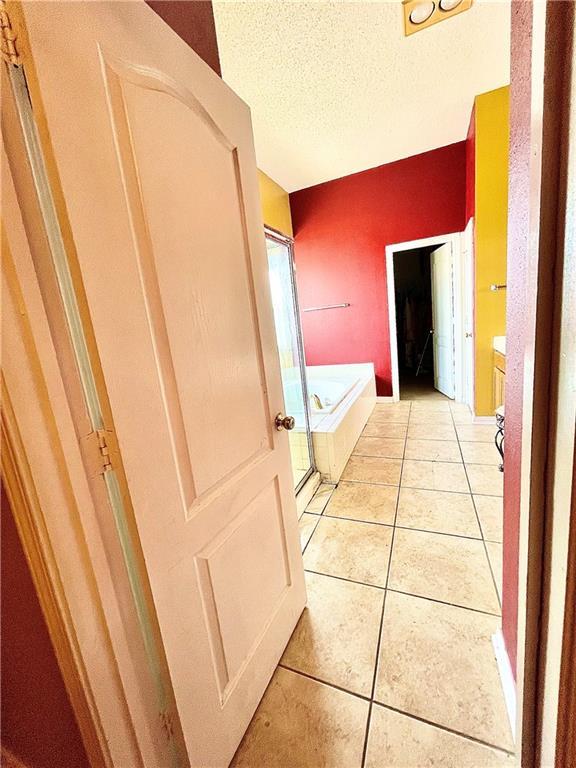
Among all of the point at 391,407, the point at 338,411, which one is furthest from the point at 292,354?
the point at 391,407

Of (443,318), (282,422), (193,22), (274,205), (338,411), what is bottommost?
(338,411)

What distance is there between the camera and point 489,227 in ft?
9.52

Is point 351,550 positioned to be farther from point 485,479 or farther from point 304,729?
point 485,479

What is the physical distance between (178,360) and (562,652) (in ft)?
3.20

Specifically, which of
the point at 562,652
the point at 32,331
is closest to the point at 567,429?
the point at 562,652

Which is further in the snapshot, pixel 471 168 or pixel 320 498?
pixel 471 168

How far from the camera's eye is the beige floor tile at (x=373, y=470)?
95.0 inches

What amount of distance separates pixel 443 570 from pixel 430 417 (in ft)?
7.57

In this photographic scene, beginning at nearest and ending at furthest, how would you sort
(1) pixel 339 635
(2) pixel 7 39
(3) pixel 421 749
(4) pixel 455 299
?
(2) pixel 7 39 < (3) pixel 421 749 < (1) pixel 339 635 < (4) pixel 455 299

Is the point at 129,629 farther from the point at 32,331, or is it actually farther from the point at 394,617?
the point at 394,617

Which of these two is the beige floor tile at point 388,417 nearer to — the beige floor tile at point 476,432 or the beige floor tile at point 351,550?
the beige floor tile at point 476,432

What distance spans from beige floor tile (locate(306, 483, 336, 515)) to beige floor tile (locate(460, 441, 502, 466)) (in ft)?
3.84

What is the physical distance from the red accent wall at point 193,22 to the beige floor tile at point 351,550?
89.6 inches

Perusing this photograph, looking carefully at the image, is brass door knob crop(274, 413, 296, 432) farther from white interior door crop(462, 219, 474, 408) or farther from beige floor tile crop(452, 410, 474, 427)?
white interior door crop(462, 219, 474, 408)
